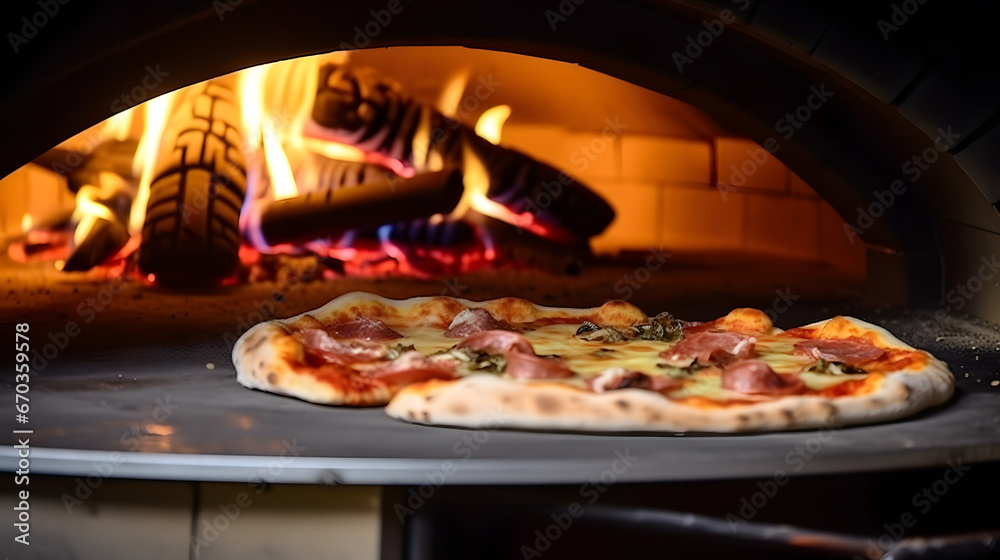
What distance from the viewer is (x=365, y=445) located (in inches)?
59.7

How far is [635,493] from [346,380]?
577 millimetres

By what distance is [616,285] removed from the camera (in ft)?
12.7

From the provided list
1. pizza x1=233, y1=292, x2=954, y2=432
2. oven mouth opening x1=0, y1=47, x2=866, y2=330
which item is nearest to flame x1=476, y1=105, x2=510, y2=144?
oven mouth opening x1=0, y1=47, x2=866, y2=330

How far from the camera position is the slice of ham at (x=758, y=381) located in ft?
5.84

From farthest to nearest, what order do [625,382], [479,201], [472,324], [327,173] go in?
[479,201] < [327,173] < [472,324] < [625,382]

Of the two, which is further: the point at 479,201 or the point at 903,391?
the point at 479,201

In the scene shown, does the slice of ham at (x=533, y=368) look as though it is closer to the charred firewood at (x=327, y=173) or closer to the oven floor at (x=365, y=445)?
the oven floor at (x=365, y=445)

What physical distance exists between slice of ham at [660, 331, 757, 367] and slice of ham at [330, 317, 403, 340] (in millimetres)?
593

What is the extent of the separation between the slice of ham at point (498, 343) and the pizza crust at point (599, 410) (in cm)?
26

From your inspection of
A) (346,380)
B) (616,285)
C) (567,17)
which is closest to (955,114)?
(567,17)

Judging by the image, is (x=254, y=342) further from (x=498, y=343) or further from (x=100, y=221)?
(x=100, y=221)

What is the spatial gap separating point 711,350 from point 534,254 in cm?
220

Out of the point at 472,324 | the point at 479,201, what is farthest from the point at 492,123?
the point at 472,324

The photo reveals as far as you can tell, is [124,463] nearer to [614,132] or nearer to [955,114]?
[955,114]
